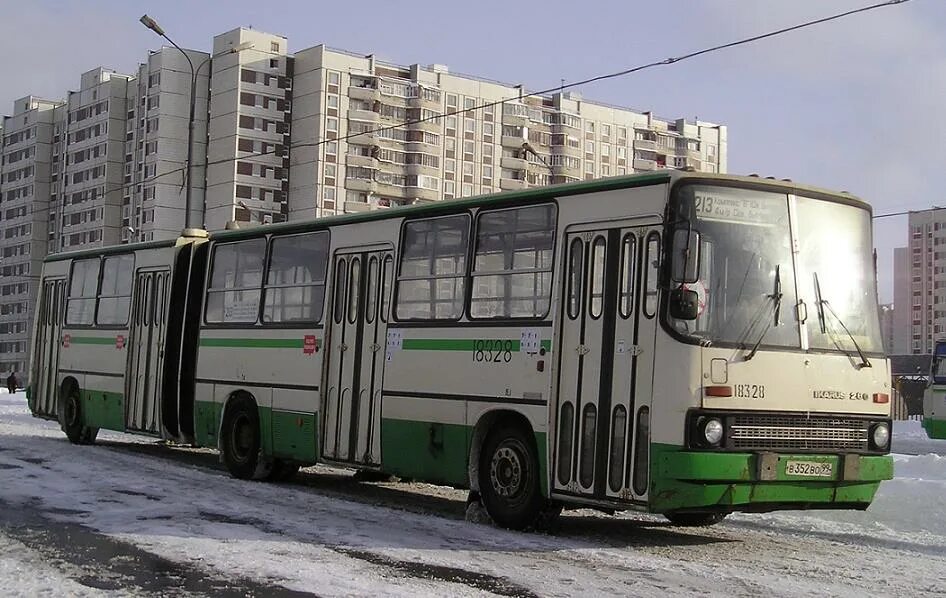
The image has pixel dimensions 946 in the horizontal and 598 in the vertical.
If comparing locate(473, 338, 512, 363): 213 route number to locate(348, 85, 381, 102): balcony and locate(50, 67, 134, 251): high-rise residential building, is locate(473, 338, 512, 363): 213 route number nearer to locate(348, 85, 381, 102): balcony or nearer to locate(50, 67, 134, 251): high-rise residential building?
locate(348, 85, 381, 102): balcony

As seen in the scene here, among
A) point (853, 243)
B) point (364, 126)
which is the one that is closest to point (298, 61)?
point (364, 126)

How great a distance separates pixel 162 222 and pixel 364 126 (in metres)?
18.7

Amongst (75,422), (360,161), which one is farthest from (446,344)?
(360,161)

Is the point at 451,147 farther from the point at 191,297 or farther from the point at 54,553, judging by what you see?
the point at 54,553

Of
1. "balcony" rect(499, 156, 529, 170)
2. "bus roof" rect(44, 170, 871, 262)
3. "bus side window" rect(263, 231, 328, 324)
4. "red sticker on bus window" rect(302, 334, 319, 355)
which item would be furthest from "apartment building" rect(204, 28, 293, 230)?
"bus roof" rect(44, 170, 871, 262)

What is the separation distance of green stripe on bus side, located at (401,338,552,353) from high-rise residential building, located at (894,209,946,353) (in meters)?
160

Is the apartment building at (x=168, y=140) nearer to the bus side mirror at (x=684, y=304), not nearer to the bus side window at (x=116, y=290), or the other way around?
the bus side window at (x=116, y=290)

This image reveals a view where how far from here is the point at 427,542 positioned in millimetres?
10391

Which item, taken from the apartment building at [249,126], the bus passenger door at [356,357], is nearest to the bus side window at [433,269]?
the bus passenger door at [356,357]

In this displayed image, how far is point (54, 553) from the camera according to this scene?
30.4 feet

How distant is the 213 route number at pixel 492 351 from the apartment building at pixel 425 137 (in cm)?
8616

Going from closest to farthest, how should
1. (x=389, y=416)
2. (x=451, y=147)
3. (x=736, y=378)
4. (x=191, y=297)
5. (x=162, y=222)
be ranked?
(x=736, y=378) → (x=389, y=416) → (x=191, y=297) → (x=162, y=222) → (x=451, y=147)

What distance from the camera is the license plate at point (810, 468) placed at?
10.2 meters

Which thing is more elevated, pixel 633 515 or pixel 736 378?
pixel 736 378
